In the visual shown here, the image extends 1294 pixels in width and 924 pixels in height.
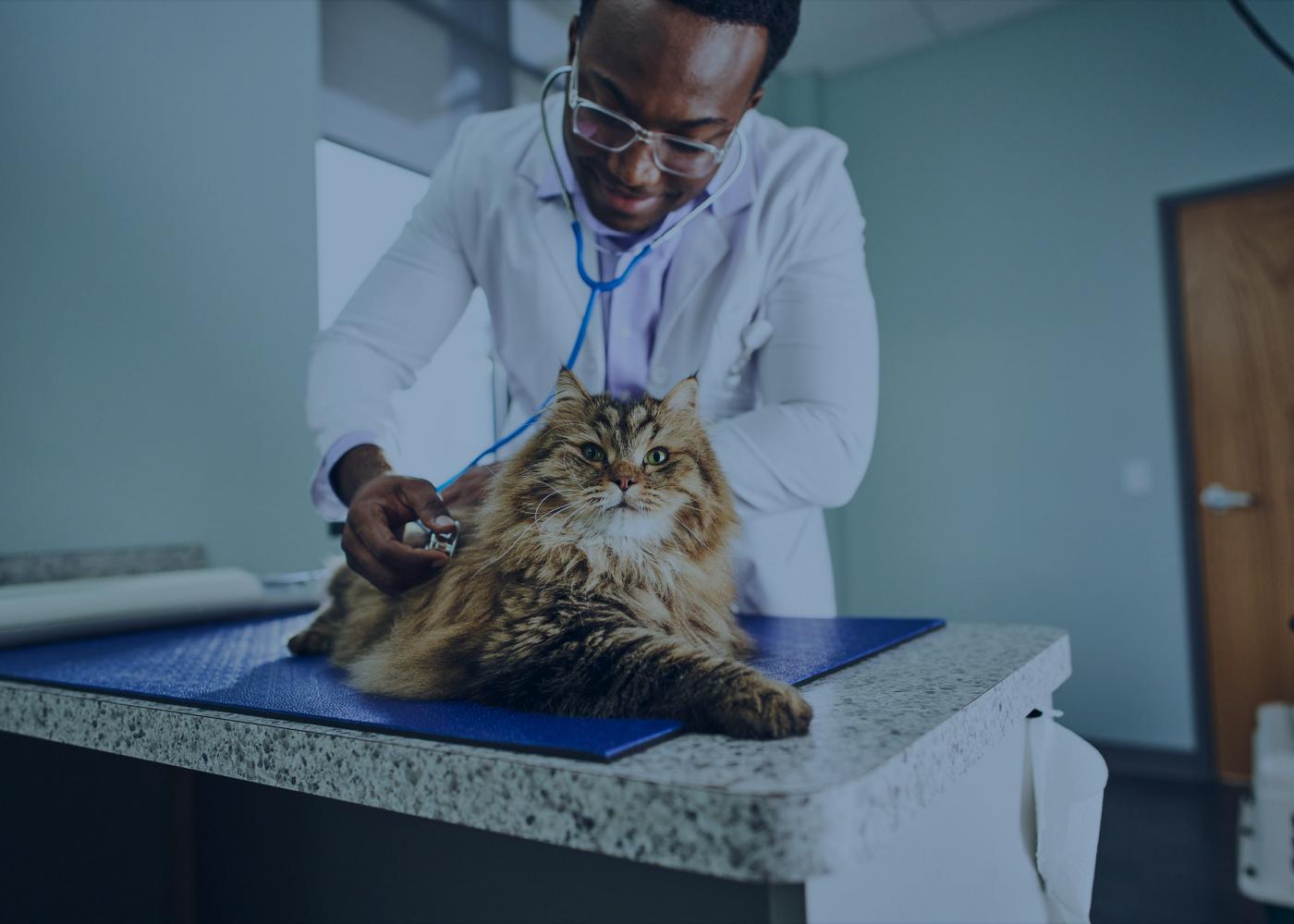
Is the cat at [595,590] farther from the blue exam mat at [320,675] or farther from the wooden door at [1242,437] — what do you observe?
the wooden door at [1242,437]

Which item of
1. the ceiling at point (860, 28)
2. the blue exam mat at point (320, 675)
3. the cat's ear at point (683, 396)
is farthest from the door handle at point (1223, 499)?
the cat's ear at point (683, 396)

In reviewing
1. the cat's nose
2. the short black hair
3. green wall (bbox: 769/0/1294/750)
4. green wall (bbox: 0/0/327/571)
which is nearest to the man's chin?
the short black hair

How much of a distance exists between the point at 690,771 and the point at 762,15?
792 mm

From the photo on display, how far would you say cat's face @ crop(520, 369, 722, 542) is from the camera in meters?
0.64

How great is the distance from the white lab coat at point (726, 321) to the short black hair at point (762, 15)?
6.9 inches

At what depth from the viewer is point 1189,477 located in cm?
293

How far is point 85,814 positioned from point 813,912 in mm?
1126

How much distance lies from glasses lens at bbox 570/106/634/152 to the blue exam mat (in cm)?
57

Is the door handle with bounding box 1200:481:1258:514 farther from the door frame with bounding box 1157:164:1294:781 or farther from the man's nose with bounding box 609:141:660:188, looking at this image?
the man's nose with bounding box 609:141:660:188

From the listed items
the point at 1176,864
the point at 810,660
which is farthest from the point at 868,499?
the point at 810,660

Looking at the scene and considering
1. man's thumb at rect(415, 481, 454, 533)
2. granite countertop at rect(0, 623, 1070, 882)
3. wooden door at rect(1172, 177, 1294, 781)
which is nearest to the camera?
granite countertop at rect(0, 623, 1070, 882)

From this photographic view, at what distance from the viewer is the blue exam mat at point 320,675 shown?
0.52 meters

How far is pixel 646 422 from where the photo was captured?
2.23 feet

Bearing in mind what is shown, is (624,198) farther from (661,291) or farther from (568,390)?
(568,390)
